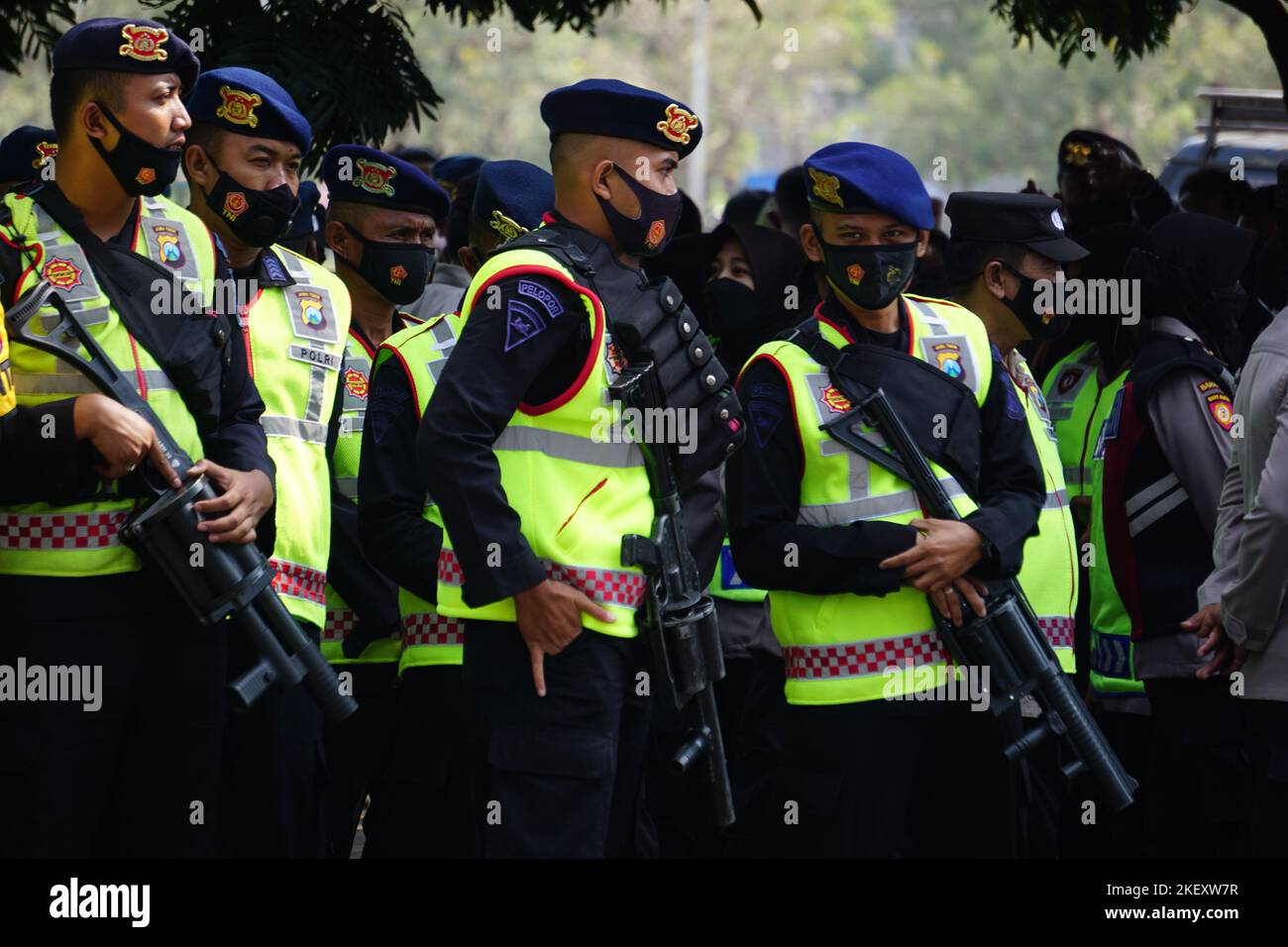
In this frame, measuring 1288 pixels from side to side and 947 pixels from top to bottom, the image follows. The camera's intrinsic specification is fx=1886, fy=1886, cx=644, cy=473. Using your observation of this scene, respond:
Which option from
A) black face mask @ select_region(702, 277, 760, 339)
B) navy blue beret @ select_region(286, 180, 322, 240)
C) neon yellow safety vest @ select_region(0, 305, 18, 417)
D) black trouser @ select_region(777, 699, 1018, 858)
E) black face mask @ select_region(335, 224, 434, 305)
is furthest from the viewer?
navy blue beret @ select_region(286, 180, 322, 240)

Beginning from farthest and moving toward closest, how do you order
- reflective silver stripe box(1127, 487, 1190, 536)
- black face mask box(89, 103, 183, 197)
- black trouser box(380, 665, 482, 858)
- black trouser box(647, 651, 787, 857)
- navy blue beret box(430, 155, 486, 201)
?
navy blue beret box(430, 155, 486, 201) < black trouser box(647, 651, 787, 857) < reflective silver stripe box(1127, 487, 1190, 536) < black trouser box(380, 665, 482, 858) < black face mask box(89, 103, 183, 197)

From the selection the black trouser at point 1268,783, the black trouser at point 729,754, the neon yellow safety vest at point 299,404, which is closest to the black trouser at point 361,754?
the neon yellow safety vest at point 299,404

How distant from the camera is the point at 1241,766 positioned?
574 cm

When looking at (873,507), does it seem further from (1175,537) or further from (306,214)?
(306,214)

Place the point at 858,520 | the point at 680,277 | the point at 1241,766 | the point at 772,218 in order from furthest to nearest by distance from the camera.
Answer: the point at 772,218 → the point at 680,277 → the point at 1241,766 → the point at 858,520

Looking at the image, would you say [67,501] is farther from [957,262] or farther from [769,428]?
[957,262]

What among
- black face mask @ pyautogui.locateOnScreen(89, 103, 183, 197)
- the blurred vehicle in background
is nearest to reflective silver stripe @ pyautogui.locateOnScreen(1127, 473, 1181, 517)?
black face mask @ pyautogui.locateOnScreen(89, 103, 183, 197)

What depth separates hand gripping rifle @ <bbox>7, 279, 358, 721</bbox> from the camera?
423 cm

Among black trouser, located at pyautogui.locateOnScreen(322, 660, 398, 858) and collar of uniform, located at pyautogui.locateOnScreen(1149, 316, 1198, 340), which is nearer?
black trouser, located at pyautogui.locateOnScreen(322, 660, 398, 858)

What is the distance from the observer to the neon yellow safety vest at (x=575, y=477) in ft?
14.1

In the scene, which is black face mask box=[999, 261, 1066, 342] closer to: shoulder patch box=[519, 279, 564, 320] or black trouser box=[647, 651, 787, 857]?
black trouser box=[647, 651, 787, 857]

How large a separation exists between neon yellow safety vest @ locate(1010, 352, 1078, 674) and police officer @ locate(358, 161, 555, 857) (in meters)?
1.68

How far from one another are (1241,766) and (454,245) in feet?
12.0
